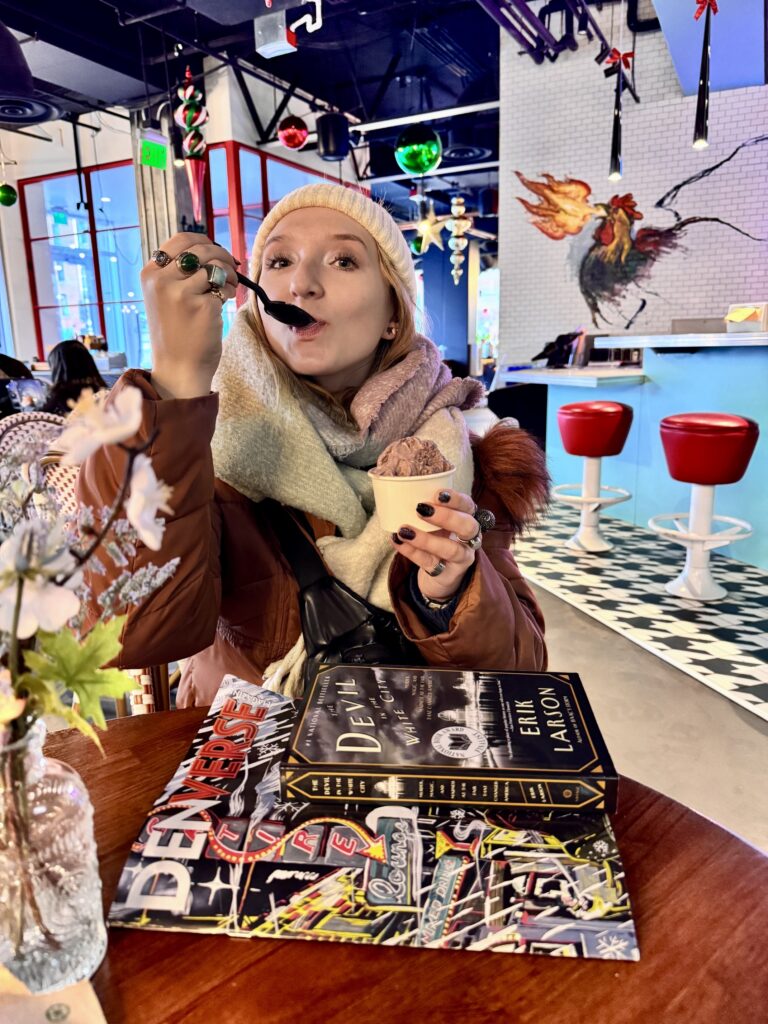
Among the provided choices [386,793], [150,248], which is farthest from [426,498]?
[150,248]

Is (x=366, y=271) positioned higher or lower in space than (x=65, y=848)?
higher

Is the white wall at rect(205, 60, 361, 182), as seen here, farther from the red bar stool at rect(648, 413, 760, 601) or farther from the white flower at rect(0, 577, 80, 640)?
the white flower at rect(0, 577, 80, 640)

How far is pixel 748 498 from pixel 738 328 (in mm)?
1146

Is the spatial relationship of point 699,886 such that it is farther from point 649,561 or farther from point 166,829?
point 649,561

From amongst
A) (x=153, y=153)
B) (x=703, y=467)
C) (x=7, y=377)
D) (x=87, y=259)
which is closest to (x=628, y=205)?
(x=703, y=467)

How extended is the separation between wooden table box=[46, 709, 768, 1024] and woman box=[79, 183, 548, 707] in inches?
18.5

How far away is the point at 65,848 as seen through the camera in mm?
531

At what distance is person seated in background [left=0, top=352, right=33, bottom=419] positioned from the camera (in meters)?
4.03

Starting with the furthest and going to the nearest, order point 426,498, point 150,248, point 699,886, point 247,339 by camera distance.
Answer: point 150,248 → point 247,339 → point 426,498 → point 699,886

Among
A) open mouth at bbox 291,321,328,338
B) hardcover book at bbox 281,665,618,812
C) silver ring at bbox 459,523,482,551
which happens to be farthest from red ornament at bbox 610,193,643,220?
hardcover book at bbox 281,665,618,812

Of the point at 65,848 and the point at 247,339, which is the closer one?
the point at 65,848

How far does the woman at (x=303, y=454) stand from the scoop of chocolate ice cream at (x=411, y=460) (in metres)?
0.14

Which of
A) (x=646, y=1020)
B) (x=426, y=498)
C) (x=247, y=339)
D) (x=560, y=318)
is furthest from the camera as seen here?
(x=560, y=318)

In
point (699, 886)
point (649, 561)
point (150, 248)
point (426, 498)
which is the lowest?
point (649, 561)
